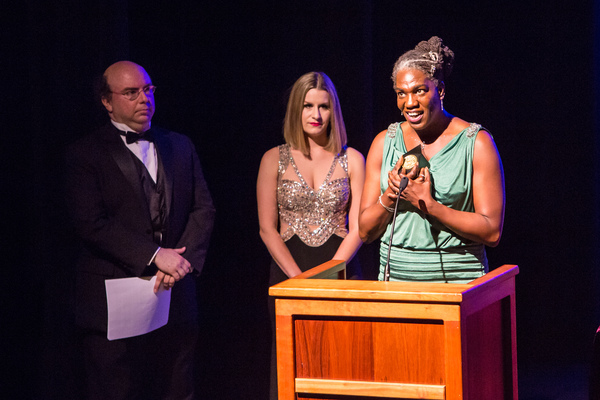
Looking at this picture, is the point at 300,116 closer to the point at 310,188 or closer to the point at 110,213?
the point at 310,188

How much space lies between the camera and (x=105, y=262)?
10.0 ft

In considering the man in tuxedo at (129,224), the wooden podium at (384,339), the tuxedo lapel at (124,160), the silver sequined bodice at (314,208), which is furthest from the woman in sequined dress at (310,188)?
the wooden podium at (384,339)

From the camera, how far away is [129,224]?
3.04 metres

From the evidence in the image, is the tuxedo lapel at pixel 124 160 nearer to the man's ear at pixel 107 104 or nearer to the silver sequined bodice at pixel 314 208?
the man's ear at pixel 107 104

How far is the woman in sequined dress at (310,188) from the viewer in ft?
10.8

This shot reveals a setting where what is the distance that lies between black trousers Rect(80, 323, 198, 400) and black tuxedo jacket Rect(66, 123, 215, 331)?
106 mm

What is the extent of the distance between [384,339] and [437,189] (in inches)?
25.7

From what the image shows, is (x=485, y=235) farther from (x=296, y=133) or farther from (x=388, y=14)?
(x=388, y=14)

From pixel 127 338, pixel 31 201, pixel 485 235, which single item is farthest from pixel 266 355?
pixel 485 235

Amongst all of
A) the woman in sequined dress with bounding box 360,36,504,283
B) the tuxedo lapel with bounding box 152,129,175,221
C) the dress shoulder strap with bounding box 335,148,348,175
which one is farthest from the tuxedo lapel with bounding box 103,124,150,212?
the woman in sequined dress with bounding box 360,36,504,283

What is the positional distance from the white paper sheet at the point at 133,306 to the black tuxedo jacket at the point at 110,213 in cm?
4

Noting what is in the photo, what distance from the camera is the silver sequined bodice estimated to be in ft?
10.8

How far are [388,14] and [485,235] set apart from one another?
2.30 m

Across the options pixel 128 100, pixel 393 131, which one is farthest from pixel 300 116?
pixel 393 131
